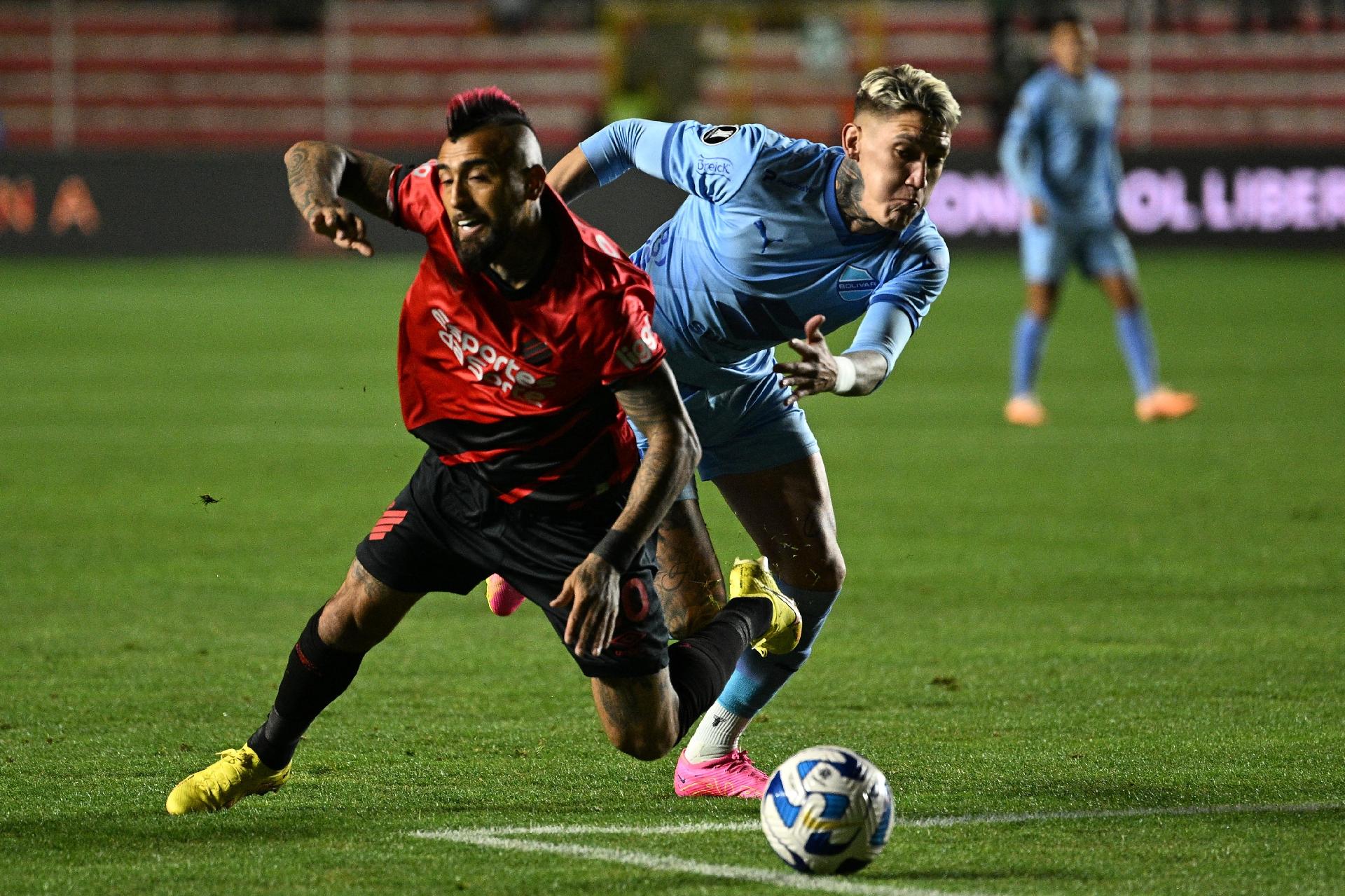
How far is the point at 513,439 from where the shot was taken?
4.40 metres

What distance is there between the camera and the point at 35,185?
24.0m

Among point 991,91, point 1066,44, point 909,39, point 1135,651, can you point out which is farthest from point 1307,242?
point 1135,651

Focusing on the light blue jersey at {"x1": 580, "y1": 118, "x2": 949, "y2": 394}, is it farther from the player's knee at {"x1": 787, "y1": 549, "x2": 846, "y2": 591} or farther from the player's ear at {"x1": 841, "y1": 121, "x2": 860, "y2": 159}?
the player's knee at {"x1": 787, "y1": 549, "x2": 846, "y2": 591}

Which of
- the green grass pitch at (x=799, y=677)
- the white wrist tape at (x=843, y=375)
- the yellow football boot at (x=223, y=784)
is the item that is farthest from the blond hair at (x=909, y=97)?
the yellow football boot at (x=223, y=784)

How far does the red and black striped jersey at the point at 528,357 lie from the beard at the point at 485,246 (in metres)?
0.04

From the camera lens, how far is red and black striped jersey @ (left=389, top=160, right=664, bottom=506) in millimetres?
4176

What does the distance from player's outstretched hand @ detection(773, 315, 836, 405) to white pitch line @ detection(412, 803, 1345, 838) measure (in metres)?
1.02

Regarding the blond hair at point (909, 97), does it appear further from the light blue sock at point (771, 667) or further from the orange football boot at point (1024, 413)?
the orange football boot at point (1024, 413)

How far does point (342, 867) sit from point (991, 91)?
25.1 m

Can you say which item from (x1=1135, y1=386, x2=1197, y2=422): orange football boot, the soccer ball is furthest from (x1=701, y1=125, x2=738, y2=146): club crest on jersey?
(x1=1135, y1=386, x2=1197, y2=422): orange football boot

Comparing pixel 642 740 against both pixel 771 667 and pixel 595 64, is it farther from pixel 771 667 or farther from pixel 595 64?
pixel 595 64

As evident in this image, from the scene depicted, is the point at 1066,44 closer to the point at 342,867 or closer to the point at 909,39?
the point at 342,867

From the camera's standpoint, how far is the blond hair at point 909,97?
4766 mm

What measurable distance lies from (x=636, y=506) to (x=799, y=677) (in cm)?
229
